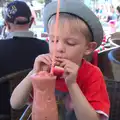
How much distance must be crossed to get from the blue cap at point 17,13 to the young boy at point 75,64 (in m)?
0.94

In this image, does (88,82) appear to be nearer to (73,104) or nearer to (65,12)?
(73,104)

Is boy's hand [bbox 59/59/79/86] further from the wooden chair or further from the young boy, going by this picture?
the wooden chair

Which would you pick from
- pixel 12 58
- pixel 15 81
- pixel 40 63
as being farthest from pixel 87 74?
pixel 12 58

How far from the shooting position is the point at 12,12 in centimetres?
174

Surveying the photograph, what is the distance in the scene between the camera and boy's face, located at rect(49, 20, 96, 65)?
2.39 feet

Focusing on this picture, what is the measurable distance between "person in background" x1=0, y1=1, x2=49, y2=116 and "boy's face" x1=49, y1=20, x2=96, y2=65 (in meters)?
0.79

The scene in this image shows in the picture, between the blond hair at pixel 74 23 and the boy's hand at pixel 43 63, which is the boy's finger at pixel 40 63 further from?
the blond hair at pixel 74 23

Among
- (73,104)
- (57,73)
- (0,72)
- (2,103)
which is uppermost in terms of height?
(57,73)

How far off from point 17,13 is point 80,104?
1.17 meters

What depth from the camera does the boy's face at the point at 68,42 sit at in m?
0.73

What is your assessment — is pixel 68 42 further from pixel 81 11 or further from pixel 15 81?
pixel 15 81

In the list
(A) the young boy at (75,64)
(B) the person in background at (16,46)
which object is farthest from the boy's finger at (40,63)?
(B) the person in background at (16,46)

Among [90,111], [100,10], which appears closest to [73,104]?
[90,111]

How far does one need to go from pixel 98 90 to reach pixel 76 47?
0.54 ft
